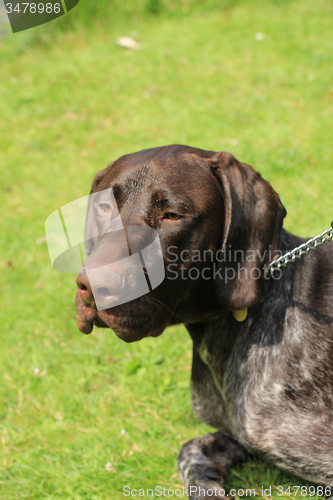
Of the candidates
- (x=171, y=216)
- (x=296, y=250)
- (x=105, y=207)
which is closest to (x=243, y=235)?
(x=296, y=250)

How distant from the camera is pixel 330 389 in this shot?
2594mm

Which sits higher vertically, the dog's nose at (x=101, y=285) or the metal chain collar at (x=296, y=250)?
the dog's nose at (x=101, y=285)

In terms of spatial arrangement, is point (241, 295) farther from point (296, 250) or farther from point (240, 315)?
point (296, 250)

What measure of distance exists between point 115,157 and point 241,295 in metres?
4.77

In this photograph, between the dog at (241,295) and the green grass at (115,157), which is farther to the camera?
the green grass at (115,157)

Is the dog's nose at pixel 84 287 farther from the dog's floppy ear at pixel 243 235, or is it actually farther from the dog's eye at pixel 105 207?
the dog's floppy ear at pixel 243 235

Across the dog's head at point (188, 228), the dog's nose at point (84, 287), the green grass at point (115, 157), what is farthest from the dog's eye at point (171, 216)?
the green grass at point (115, 157)

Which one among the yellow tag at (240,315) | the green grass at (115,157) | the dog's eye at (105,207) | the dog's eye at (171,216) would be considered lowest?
the green grass at (115,157)

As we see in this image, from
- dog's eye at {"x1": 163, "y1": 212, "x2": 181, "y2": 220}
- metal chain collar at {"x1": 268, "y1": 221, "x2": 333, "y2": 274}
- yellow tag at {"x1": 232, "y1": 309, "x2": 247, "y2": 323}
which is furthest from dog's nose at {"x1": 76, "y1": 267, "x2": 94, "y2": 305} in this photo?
metal chain collar at {"x1": 268, "y1": 221, "x2": 333, "y2": 274}

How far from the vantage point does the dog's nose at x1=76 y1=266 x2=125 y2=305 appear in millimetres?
2152

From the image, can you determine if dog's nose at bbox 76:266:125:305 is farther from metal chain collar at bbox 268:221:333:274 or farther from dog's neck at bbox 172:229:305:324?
metal chain collar at bbox 268:221:333:274

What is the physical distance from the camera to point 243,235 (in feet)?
8.60

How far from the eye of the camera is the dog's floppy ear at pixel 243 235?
2.58 meters

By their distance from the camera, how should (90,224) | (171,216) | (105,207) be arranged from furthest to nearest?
1. (90,224)
2. (105,207)
3. (171,216)
